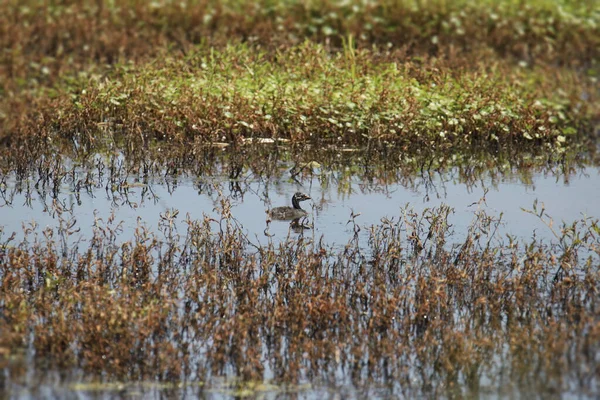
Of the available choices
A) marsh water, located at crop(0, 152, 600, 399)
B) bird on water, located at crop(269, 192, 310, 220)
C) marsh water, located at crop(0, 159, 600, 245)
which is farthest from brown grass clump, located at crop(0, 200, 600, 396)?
bird on water, located at crop(269, 192, 310, 220)

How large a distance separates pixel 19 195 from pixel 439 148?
477 cm

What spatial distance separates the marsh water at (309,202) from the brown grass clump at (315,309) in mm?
348

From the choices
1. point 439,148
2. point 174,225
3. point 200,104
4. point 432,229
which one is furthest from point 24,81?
point 432,229

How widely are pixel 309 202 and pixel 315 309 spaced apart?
10.6 feet

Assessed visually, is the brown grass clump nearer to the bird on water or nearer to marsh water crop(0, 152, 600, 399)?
marsh water crop(0, 152, 600, 399)

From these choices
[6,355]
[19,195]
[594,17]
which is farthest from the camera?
[594,17]

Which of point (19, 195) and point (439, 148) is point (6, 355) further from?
point (439, 148)

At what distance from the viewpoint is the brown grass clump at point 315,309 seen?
5695mm

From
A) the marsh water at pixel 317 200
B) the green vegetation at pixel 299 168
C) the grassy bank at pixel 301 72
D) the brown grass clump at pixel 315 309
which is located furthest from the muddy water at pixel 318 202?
the grassy bank at pixel 301 72

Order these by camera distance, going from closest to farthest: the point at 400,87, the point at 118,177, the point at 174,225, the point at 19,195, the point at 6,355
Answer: the point at 6,355, the point at 174,225, the point at 19,195, the point at 118,177, the point at 400,87

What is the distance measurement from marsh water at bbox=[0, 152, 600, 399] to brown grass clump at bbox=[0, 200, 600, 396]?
35cm

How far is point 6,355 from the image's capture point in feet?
18.6

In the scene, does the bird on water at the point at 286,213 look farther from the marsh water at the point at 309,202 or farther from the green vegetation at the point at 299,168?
the green vegetation at the point at 299,168

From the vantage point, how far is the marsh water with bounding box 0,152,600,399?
8.39 meters
